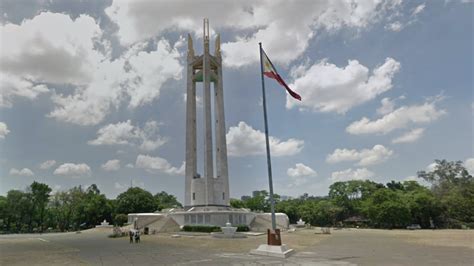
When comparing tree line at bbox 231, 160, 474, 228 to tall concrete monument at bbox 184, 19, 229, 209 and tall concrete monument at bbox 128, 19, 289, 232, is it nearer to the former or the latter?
tall concrete monument at bbox 128, 19, 289, 232

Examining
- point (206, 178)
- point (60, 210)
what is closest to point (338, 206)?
point (206, 178)

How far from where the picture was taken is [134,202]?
59.9 m

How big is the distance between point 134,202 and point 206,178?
Result: 2135 cm

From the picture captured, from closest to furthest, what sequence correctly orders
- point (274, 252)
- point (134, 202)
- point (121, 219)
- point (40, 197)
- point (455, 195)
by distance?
1. point (274, 252)
2. point (455, 195)
3. point (121, 219)
4. point (40, 197)
5. point (134, 202)

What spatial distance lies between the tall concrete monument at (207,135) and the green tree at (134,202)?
1636 cm

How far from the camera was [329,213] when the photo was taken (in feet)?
198

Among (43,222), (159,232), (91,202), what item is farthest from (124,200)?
(159,232)

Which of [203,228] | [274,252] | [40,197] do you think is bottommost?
[274,252]

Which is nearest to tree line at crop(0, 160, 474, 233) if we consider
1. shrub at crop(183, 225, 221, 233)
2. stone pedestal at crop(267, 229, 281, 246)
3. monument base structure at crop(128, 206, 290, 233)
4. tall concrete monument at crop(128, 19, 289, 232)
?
tall concrete monument at crop(128, 19, 289, 232)

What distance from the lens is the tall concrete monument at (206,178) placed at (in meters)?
39.3

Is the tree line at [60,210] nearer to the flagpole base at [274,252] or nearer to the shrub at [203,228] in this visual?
the shrub at [203,228]

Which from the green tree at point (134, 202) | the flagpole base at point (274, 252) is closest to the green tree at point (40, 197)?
the green tree at point (134, 202)

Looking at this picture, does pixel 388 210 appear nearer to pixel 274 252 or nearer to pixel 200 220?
pixel 200 220

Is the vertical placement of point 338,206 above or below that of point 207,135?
below
